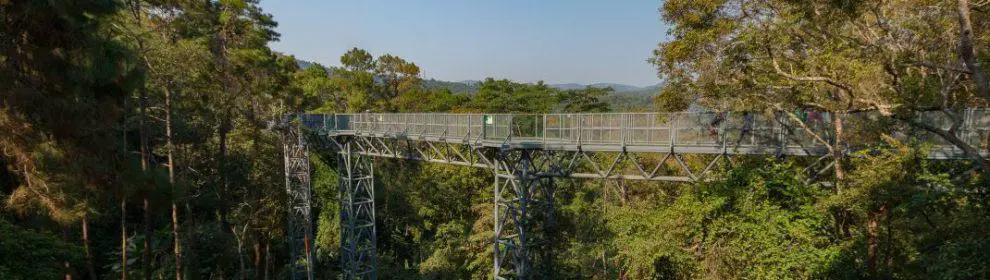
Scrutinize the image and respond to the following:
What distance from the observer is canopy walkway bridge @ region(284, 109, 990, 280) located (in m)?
9.08

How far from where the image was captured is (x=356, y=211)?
62.7ft

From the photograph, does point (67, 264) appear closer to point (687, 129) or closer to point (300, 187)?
point (300, 187)

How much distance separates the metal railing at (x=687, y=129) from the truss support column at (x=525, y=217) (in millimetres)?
744

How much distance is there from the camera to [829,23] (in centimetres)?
663

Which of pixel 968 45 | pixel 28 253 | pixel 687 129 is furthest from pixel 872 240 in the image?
pixel 28 253

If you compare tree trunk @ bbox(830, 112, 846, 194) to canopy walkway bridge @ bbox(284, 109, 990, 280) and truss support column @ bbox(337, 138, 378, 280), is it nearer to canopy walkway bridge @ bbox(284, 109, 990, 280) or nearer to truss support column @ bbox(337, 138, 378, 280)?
canopy walkway bridge @ bbox(284, 109, 990, 280)

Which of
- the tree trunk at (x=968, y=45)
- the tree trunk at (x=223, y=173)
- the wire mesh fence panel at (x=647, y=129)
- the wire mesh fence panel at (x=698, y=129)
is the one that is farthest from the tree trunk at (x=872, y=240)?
the tree trunk at (x=223, y=173)

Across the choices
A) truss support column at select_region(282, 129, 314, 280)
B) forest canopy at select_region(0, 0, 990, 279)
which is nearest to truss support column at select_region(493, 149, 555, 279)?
forest canopy at select_region(0, 0, 990, 279)

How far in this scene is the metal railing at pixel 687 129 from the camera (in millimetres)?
8164

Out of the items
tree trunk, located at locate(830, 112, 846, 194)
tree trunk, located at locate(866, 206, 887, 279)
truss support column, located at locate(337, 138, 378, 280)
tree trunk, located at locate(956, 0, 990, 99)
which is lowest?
truss support column, located at locate(337, 138, 378, 280)

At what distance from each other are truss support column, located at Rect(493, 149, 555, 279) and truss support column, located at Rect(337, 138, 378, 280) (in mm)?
7478

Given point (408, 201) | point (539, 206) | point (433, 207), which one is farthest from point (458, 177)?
point (539, 206)

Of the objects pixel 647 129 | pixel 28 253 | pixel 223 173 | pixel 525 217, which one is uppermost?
pixel 647 129

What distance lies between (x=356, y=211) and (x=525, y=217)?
9350mm
